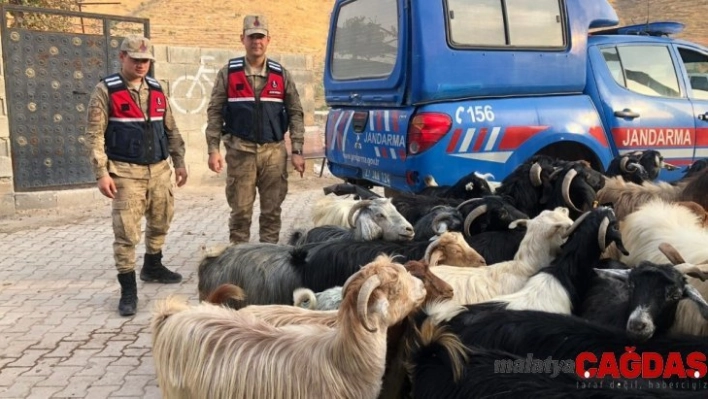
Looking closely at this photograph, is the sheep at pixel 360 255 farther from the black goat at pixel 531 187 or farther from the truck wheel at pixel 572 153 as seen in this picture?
the truck wheel at pixel 572 153

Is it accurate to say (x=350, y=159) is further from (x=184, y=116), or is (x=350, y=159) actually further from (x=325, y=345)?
(x=184, y=116)

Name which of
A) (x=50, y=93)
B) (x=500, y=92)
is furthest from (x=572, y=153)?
(x=50, y=93)

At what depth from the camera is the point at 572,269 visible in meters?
3.30

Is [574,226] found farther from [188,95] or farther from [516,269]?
[188,95]

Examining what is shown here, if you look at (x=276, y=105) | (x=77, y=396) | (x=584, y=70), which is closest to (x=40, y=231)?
(x=276, y=105)

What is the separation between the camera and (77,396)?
4.05 metres

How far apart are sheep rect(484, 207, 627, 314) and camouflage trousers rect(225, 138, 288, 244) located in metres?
3.34

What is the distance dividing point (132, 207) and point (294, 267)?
81.9 inches

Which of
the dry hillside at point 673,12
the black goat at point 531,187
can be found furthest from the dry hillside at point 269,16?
the black goat at point 531,187

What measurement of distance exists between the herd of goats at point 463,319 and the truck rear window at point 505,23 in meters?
2.25

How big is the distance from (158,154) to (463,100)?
2.69 metres

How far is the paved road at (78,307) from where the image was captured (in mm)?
4273

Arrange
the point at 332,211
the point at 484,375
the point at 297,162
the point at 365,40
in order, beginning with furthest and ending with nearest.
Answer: the point at 365,40 < the point at 297,162 < the point at 332,211 < the point at 484,375

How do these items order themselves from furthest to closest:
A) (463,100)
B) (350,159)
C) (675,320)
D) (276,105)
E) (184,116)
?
(184,116)
(350,159)
(276,105)
(463,100)
(675,320)
